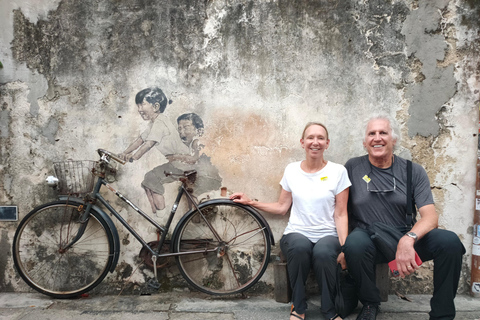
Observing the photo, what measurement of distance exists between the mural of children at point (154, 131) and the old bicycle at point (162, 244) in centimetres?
27

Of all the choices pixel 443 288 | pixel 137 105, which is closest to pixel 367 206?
pixel 443 288

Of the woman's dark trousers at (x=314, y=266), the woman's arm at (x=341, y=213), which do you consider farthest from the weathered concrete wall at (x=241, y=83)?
the woman's dark trousers at (x=314, y=266)

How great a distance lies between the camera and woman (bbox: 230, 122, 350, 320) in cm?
280

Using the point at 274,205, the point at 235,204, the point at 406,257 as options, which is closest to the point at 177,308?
the point at 235,204

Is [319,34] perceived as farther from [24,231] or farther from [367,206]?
[24,231]

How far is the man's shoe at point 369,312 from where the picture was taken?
278cm

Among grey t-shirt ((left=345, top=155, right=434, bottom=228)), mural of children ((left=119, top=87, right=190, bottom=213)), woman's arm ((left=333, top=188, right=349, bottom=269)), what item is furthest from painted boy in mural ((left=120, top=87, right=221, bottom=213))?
grey t-shirt ((left=345, top=155, right=434, bottom=228))

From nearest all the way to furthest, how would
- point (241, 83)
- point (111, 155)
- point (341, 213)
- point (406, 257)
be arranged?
point (406, 257) → point (341, 213) → point (111, 155) → point (241, 83)

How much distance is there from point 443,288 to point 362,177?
105 centimetres

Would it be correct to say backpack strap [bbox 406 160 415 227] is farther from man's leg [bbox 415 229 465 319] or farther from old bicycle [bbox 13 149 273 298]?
old bicycle [bbox 13 149 273 298]

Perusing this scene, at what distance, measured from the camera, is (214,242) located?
342 cm

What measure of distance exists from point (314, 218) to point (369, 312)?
88cm

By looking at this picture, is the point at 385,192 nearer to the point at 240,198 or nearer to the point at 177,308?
the point at 240,198

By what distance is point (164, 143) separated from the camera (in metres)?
3.43
